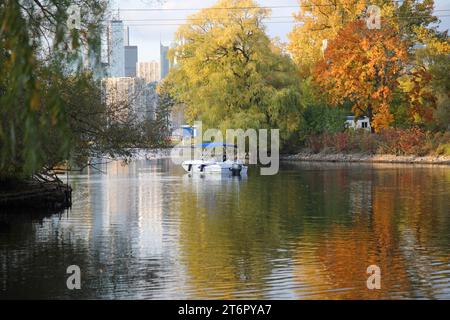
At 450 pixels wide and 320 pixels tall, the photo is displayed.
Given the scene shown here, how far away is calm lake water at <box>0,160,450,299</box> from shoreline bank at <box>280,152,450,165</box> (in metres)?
24.2

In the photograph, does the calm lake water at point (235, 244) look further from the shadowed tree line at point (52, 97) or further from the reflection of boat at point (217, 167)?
the reflection of boat at point (217, 167)

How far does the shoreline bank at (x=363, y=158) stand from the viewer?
6234 centimetres

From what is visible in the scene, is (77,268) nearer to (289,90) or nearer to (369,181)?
(369,181)

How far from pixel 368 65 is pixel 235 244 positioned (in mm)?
46053

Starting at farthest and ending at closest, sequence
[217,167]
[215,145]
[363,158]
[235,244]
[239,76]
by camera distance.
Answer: [363,158], [239,76], [215,145], [217,167], [235,244]

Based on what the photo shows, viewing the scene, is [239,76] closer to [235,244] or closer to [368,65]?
[368,65]

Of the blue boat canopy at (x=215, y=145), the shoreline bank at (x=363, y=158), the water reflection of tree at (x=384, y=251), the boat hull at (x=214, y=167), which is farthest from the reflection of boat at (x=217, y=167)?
the water reflection of tree at (x=384, y=251)

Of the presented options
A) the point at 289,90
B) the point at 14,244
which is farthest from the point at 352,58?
the point at 14,244

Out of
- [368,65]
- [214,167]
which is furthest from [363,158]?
[214,167]

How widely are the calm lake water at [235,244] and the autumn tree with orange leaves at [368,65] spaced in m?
27.9

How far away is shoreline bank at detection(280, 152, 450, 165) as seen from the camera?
→ 62.3m

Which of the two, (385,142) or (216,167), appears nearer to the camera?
(216,167)

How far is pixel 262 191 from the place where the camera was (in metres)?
38.7

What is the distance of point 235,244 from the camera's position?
21484 mm
